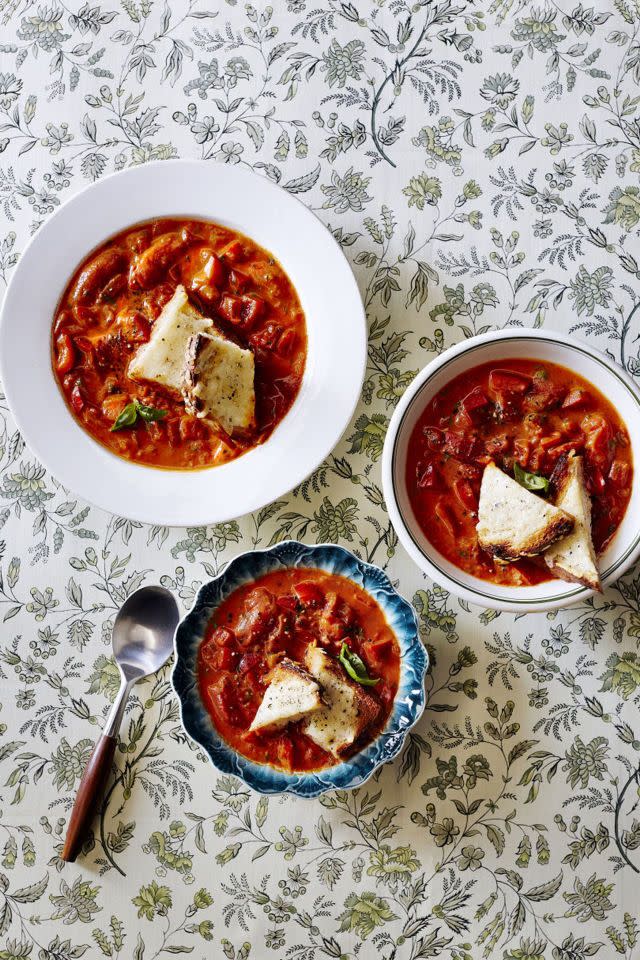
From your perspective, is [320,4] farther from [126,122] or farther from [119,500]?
[119,500]

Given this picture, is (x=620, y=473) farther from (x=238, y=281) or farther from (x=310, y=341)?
(x=238, y=281)

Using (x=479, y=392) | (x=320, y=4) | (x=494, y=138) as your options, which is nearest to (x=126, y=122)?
(x=320, y=4)

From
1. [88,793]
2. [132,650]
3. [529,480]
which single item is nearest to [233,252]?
[529,480]

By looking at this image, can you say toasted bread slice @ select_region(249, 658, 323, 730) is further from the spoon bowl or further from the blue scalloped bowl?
the spoon bowl

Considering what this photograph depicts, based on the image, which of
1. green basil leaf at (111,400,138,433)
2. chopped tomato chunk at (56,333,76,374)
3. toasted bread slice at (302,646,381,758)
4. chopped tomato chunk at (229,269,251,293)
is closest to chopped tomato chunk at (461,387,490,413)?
chopped tomato chunk at (229,269,251,293)

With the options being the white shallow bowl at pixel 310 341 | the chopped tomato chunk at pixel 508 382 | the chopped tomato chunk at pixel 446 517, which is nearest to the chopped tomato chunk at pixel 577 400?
the chopped tomato chunk at pixel 508 382

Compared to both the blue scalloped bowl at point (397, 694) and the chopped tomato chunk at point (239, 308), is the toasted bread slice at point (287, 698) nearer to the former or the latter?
the blue scalloped bowl at point (397, 694)
